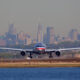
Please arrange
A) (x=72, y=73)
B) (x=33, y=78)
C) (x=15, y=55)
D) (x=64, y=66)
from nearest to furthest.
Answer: (x=33, y=78) < (x=72, y=73) < (x=64, y=66) < (x=15, y=55)

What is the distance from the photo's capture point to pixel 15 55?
16250 centimetres

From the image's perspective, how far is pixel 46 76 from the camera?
6788 cm

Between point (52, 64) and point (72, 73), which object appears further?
point (52, 64)

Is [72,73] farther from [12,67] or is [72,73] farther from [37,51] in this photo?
[37,51]

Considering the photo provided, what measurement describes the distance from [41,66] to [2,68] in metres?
6.06

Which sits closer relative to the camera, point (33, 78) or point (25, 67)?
point (33, 78)

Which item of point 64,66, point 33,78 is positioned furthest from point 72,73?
point 64,66

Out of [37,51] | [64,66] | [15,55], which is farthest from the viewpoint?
[15,55]

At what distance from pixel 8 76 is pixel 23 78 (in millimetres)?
3609

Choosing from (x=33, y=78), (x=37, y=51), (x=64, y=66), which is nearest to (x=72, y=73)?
(x=33, y=78)

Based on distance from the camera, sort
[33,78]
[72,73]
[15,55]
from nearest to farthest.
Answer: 1. [33,78]
2. [72,73]
3. [15,55]

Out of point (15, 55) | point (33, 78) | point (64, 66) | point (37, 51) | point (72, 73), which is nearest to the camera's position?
point (33, 78)

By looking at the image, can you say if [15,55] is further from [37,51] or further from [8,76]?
[8,76]

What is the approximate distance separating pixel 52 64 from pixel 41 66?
2.39 m
